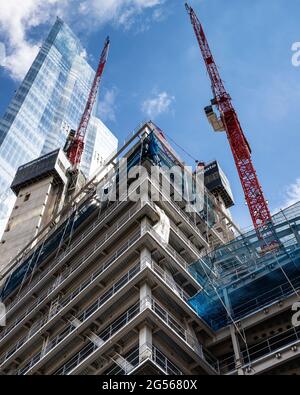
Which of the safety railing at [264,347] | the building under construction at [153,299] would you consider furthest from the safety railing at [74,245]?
the safety railing at [264,347]

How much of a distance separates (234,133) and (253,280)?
142 feet

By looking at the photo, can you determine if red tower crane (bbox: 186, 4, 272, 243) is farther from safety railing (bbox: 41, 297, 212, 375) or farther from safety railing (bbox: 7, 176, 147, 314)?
safety railing (bbox: 41, 297, 212, 375)

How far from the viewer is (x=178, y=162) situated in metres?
45.6

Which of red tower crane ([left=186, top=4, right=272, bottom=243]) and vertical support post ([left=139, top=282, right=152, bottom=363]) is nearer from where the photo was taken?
vertical support post ([left=139, top=282, right=152, bottom=363])

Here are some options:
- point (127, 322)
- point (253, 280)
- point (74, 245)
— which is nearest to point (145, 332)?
point (127, 322)

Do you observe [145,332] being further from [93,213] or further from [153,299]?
[93,213]

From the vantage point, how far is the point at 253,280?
2578 centimetres

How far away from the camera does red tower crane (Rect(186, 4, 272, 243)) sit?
55.4 m

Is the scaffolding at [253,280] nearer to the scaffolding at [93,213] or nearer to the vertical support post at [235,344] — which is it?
the vertical support post at [235,344]

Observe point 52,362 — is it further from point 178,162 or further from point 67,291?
point 178,162

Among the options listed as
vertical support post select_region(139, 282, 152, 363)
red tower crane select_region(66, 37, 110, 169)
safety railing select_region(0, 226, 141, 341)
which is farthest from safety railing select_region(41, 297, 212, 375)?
red tower crane select_region(66, 37, 110, 169)

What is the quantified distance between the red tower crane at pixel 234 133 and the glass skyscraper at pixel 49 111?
45885 mm

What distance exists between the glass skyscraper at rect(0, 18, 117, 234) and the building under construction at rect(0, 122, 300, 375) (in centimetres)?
5936
